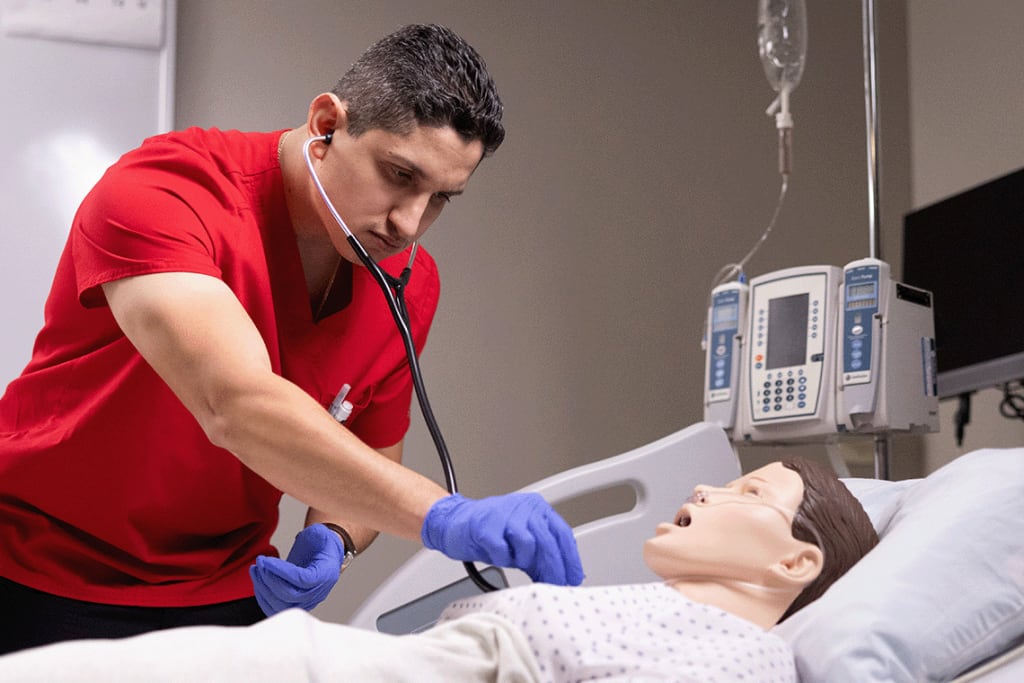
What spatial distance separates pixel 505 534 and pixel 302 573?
37 cm

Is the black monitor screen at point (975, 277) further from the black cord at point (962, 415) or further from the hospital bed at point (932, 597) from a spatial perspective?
the hospital bed at point (932, 597)

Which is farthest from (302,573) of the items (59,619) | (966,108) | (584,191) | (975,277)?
(966,108)

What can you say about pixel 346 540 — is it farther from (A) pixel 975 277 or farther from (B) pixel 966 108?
(B) pixel 966 108

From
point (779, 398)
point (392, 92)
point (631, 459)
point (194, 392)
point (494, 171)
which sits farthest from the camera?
point (494, 171)

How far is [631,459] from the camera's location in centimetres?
178

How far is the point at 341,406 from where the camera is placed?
1.54 metres

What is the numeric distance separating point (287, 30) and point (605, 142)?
0.95m

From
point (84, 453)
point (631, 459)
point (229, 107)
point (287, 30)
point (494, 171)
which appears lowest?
point (631, 459)

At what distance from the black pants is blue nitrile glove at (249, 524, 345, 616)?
0.53 feet

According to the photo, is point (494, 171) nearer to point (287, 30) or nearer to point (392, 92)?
point (287, 30)

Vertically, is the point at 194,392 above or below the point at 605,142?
below

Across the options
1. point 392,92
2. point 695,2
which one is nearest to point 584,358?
point 695,2

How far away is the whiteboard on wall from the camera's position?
2.51m

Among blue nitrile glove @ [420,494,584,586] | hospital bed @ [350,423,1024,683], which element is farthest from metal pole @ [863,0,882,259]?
blue nitrile glove @ [420,494,584,586]
